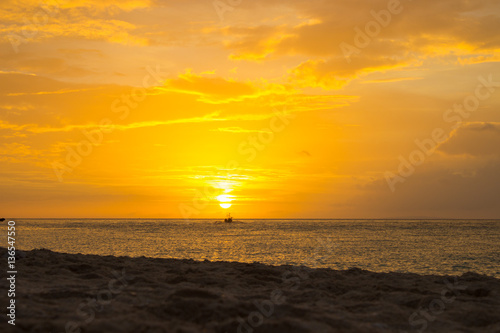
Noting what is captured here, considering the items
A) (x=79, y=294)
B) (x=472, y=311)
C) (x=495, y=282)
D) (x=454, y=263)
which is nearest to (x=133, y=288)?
(x=79, y=294)

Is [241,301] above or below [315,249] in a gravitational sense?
above

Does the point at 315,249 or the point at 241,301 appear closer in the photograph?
the point at 241,301

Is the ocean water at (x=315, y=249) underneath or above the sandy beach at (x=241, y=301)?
underneath

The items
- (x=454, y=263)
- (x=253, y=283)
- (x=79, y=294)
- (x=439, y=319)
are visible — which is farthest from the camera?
(x=454, y=263)

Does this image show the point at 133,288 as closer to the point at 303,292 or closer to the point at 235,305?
the point at 235,305

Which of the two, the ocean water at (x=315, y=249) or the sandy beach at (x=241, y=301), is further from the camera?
the ocean water at (x=315, y=249)

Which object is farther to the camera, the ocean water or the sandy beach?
the ocean water

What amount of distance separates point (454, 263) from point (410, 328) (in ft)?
97.3

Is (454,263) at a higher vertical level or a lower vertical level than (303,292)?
lower

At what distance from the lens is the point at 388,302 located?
733 cm

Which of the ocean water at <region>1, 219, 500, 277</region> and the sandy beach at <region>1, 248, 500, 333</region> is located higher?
the sandy beach at <region>1, 248, 500, 333</region>

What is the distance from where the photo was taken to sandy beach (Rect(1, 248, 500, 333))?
5.60 metres

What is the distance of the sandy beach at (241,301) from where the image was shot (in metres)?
5.60

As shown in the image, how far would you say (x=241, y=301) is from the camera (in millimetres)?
6855
